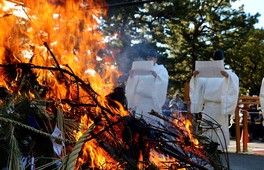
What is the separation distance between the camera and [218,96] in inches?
307

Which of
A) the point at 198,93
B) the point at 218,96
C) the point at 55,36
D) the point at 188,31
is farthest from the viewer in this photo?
the point at 188,31

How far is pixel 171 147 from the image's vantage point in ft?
8.48

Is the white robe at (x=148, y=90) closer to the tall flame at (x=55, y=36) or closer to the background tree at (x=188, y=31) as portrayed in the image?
the tall flame at (x=55, y=36)

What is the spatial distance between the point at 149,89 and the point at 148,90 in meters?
0.03

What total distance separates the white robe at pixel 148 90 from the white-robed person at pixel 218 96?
100 centimetres

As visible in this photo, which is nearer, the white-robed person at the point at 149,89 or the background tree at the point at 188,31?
the white-robed person at the point at 149,89

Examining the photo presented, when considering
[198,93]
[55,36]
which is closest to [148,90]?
[198,93]

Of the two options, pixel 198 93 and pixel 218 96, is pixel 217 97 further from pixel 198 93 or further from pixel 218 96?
pixel 198 93

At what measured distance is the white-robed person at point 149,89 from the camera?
721 centimetres

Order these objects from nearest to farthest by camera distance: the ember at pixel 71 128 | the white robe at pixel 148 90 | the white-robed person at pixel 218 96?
the ember at pixel 71 128 → the white robe at pixel 148 90 → the white-robed person at pixel 218 96

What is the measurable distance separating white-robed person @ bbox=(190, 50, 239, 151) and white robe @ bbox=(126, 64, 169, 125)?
1.00 metres

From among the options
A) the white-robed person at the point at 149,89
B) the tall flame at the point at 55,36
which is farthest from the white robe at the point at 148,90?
the tall flame at the point at 55,36

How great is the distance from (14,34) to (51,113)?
183cm

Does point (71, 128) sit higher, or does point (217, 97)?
point (71, 128)
